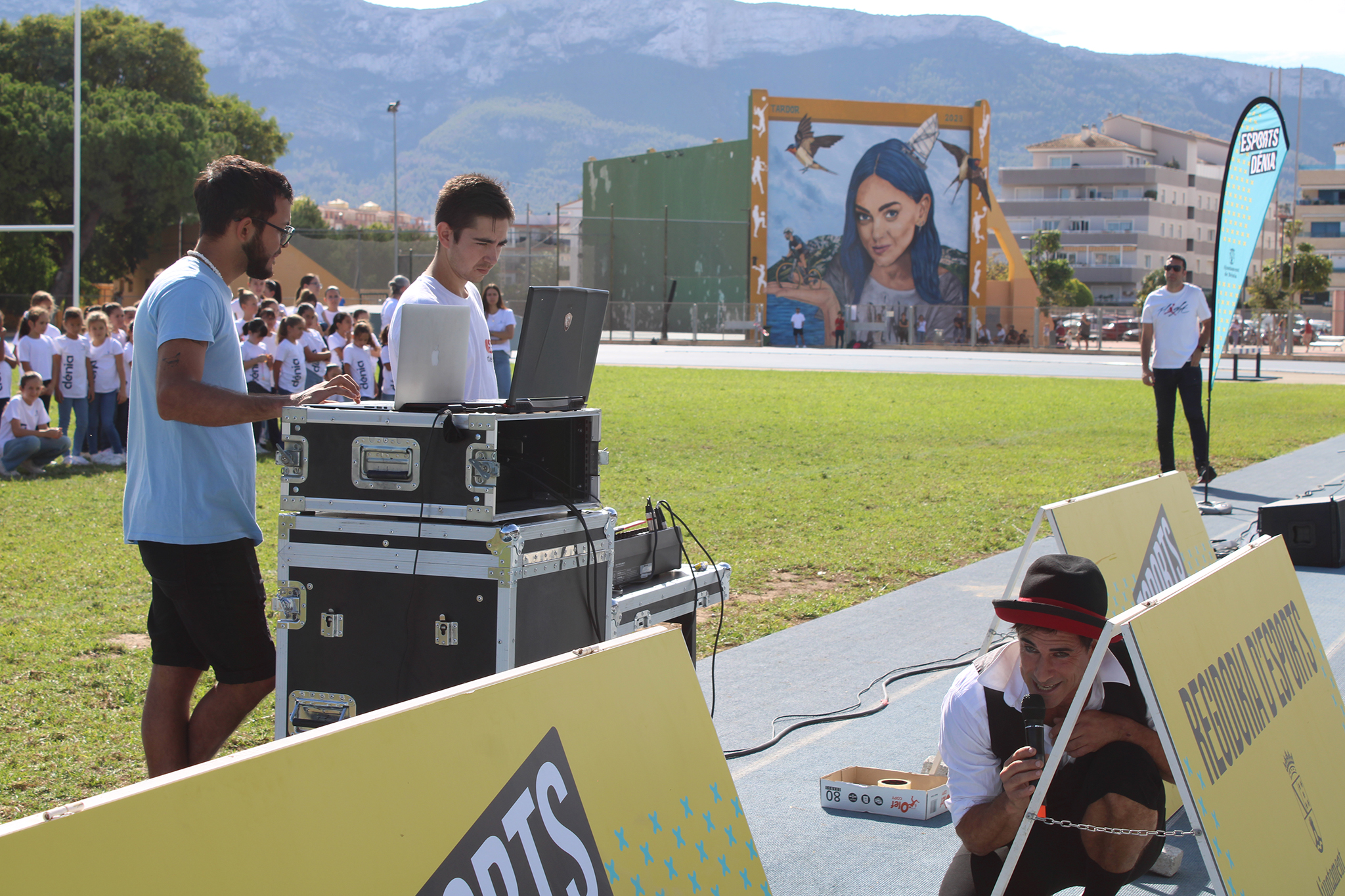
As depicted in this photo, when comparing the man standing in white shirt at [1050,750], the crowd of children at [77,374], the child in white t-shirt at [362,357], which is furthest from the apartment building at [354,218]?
the man standing in white shirt at [1050,750]

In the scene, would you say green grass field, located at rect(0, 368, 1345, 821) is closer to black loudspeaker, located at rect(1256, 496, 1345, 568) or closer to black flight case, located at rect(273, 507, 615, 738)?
black flight case, located at rect(273, 507, 615, 738)

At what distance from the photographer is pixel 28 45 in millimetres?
55031

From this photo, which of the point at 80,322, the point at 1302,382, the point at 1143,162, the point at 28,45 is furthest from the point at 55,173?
the point at 1143,162

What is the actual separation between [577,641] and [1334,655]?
415cm

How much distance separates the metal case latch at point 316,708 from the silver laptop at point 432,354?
2.82ft

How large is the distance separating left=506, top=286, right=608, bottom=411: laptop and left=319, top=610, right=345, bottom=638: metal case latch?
68 centimetres

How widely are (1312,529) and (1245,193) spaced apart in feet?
13.9

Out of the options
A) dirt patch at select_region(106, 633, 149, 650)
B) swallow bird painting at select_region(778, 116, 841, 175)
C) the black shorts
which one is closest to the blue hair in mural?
swallow bird painting at select_region(778, 116, 841, 175)

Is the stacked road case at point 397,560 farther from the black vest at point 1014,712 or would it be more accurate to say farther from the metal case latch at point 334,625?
the black vest at point 1014,712

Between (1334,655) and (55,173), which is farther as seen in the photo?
(55,173)

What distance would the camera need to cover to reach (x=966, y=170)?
56094mm

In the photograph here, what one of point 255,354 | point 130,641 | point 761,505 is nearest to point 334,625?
point 130,641

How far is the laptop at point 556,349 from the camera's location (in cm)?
340

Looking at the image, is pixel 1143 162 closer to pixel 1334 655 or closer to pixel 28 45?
pixel 28 45
